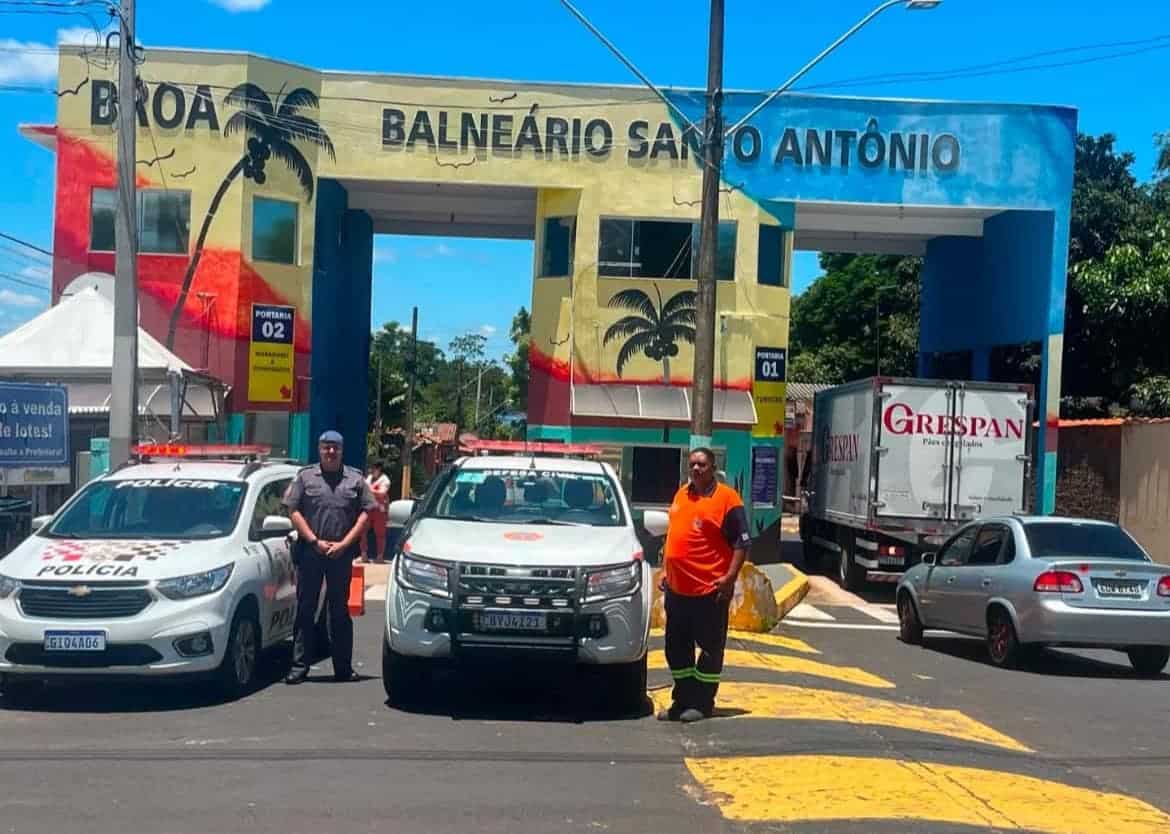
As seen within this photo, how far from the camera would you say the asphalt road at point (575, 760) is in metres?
6.66

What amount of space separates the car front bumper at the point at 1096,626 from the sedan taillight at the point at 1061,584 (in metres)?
0.11

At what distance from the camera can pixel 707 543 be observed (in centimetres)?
895

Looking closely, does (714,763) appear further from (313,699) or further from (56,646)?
(56,646)

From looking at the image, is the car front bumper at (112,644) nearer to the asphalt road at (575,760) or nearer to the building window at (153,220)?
the asphalt road at (575,760)

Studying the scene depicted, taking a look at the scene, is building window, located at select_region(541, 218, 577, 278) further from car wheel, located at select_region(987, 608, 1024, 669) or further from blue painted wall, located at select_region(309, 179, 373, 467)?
car wheel, located at select_region(987, 608, 1024, 669)

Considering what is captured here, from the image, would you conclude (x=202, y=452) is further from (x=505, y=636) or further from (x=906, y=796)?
(x=906, y=796)

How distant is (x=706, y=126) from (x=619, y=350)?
10768mm

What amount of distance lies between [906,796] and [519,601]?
2868mm

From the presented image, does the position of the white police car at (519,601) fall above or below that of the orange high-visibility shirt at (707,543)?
below

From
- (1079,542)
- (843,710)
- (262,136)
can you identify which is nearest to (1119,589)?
(1079,542)

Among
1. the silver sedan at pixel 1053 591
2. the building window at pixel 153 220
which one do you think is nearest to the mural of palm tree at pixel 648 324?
the building window at pixel 153 220

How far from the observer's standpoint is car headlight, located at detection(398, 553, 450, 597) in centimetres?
901

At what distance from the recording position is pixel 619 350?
27625 millimetres

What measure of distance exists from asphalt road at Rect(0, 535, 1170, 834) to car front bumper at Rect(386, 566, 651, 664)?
1.49 feet
